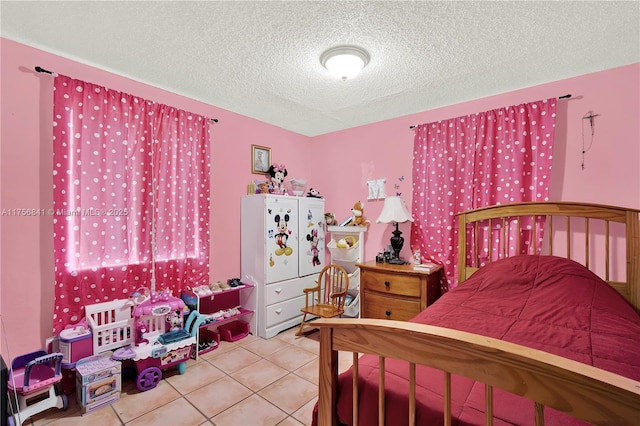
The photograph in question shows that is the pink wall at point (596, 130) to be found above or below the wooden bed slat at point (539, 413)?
above

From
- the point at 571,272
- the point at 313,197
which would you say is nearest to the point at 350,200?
the point at 313,197

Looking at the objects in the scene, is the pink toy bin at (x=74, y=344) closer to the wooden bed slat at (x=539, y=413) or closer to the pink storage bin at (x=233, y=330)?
the pink storage bin at (x=233, y=330)

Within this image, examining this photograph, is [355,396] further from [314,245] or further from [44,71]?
[44,71]

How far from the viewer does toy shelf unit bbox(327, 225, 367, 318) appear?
3527mm

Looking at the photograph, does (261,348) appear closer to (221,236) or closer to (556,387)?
(221,236)

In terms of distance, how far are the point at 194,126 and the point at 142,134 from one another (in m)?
0.51

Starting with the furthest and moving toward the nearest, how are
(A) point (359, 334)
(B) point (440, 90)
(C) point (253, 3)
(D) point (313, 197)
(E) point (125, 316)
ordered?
1. (D) point (313, 197)
2. (B) point (440, 90)
3. (E) point (125, 316)
4. (C) point (253, 3)
5. (A) point (359, 334)

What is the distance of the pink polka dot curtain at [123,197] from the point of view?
2.16 m

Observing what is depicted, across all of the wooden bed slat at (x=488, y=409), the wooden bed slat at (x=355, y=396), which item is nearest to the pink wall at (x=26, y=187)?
the wooden bed slat at (x=355, y=396)

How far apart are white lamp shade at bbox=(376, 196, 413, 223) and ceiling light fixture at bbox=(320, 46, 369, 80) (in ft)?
4.69

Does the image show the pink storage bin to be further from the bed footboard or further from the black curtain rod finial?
the black curtain rod finial

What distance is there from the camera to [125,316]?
240 cm

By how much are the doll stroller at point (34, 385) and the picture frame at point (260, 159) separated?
244 cm

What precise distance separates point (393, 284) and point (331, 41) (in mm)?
2203
